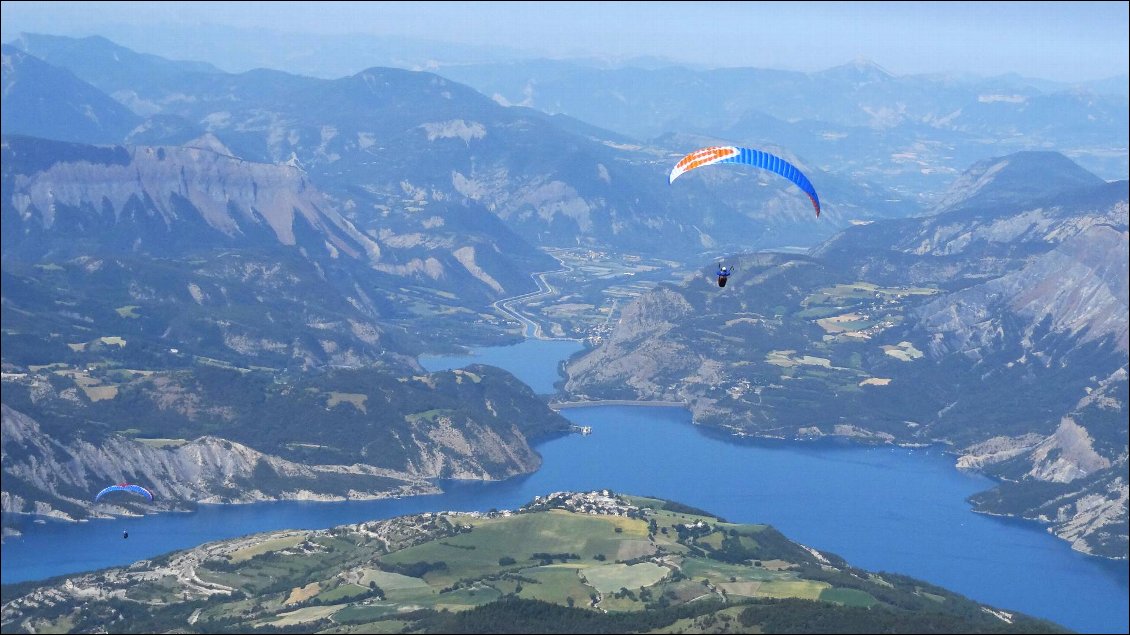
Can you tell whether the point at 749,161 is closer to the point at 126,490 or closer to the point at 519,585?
the point at 519,585

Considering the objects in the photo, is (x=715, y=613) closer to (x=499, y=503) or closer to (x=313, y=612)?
(x=313, y=612)

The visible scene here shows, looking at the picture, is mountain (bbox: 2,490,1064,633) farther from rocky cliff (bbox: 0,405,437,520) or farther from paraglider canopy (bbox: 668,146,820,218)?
paraglider canopy (bbox: 668,146,820,218)

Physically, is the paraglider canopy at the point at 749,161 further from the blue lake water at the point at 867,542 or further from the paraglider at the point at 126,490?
the blue lake water at the point at 867,542

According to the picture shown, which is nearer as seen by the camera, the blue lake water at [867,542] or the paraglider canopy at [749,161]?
the paraglider canopy at [749,161]

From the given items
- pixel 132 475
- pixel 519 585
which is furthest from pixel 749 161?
pixel 132 475

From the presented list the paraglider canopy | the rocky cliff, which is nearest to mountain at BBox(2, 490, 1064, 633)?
the rocky cliff

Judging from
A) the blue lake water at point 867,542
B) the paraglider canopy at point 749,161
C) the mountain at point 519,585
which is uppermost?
the paraglider canopy at point 749,161

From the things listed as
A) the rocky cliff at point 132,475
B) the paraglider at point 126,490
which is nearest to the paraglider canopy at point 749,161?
the paraglider at point 126,490

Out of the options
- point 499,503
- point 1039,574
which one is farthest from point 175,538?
point 1039,574
